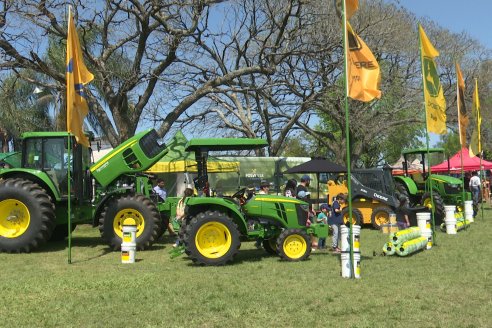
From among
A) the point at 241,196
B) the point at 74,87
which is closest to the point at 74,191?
the point at 74,87

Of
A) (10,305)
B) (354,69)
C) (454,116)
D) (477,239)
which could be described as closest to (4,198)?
(10,305)

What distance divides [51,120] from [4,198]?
67.4 feet

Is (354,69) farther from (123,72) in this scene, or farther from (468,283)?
(123,72)

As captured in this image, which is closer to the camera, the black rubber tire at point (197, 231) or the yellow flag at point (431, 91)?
the black rubber tire at point (197, 231)

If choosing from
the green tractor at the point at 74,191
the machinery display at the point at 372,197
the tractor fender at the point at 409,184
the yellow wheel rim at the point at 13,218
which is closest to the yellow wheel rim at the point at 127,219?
the green tractor at the point at 74,191

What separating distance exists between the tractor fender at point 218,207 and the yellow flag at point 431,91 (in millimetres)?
4782

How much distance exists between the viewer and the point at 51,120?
99.9ft

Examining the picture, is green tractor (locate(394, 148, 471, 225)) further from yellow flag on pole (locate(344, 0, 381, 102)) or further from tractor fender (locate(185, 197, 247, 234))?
yellow flag on pole (locate(344, 0, 381, 102))

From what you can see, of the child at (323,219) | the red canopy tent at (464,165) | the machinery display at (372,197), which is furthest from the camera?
the red canopy tent at (464,165)

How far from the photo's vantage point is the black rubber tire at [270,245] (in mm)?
10562

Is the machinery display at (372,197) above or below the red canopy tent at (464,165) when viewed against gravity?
below

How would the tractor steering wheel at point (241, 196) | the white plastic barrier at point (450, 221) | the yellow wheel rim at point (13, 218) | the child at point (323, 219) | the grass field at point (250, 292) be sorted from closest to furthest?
the grass field at point (250, 292)
the tractor steering wheel at point (241, 196)
the yellow wheel rim at point (13, 218)
the child at point (323, 219)
the white plastic barrier at point (450, 221)

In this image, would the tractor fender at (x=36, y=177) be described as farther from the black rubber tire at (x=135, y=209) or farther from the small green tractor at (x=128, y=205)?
the black rubber tire at (x=135, y=209)

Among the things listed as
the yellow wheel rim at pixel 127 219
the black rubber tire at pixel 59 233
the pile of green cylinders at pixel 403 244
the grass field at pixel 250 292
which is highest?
the yellow wheel rim at pixel 127 219
